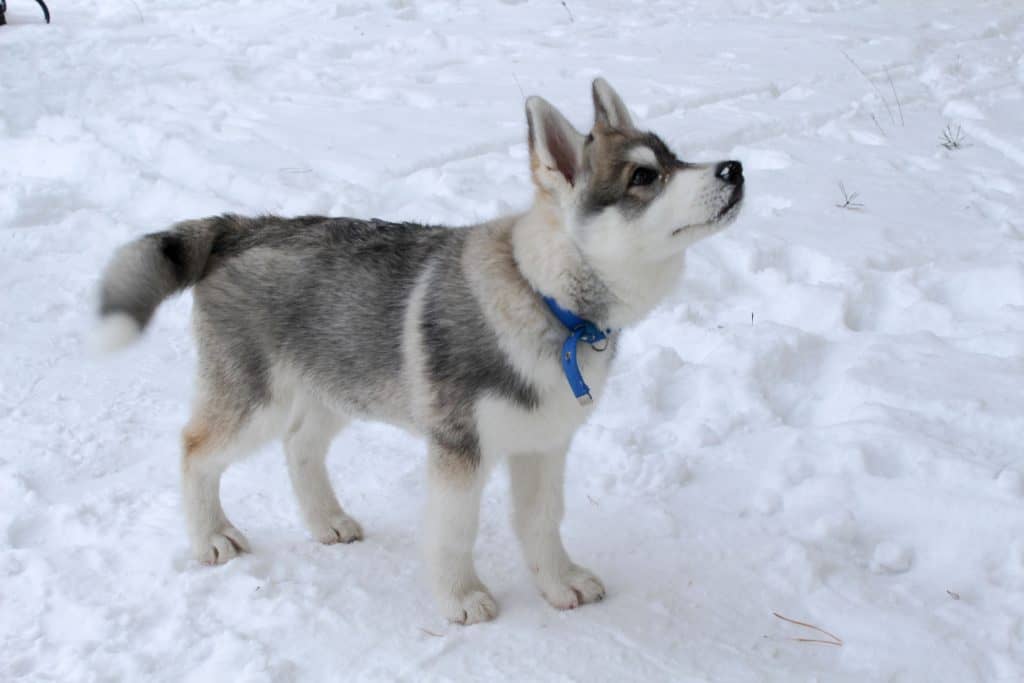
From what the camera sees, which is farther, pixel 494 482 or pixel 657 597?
pixel 494 482

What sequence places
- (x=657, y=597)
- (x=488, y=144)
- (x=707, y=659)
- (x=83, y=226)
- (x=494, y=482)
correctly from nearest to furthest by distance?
1. (x=707, y=659)
2. (x=657, y=597)
3. (x=494, y=482)
4. (x=83, y=226)
5. (x=488, y=144)

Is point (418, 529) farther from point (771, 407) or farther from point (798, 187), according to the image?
point (798, 187)

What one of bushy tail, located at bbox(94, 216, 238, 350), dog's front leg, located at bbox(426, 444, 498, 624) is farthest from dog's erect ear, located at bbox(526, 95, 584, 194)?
bushy tail, located at bbox(94, 216, 238, 350)

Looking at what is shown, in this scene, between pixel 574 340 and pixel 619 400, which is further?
pixel 619 400

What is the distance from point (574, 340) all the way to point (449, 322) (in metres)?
0.40

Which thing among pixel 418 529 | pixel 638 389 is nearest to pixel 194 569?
pixel 418 529

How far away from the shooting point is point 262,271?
3.37 metres

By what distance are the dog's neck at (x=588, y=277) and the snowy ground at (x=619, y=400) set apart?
3.44ft

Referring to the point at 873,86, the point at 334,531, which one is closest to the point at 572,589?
the point at 334,531

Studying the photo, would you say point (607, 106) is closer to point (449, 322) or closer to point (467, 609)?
point (449, 322)

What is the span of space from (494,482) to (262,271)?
1.32 meters

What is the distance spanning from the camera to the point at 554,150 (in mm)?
2922

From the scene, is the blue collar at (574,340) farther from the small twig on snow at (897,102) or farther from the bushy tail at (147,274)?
the small twig on snow at (897,102)

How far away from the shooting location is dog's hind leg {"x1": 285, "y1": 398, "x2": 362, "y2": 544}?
362 cm
